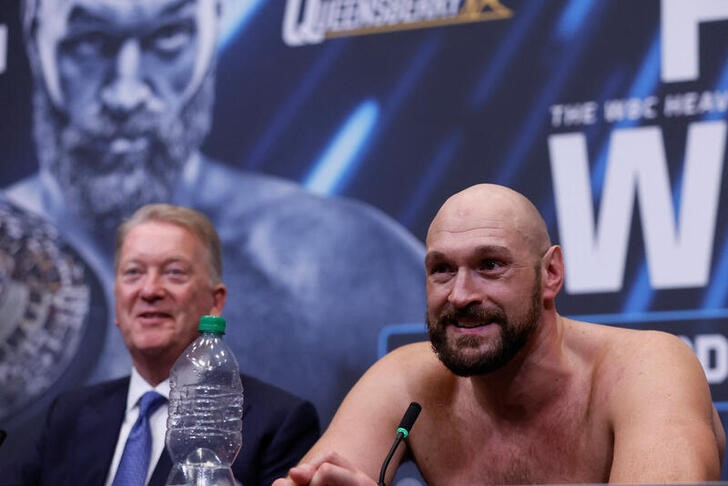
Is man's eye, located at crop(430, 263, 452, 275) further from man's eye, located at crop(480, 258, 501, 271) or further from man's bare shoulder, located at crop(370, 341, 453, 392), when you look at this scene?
man's bare shoulder, located at crop(370, 341, 453, 392)

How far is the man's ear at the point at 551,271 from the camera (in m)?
2.20

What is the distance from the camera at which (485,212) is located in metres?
2.13

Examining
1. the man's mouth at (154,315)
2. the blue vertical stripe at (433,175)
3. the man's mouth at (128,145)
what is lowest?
the man's mouth at (154,315)

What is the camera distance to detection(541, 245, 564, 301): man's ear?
2203 mm

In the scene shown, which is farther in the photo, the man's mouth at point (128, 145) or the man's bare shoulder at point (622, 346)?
the man's mouth at point (128, 145)

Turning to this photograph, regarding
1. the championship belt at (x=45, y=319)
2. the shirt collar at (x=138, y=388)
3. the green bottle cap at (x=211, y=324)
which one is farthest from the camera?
the championship belt at (x=45, y=319)

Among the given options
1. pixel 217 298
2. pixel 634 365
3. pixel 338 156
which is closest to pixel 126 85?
pixel 338 156

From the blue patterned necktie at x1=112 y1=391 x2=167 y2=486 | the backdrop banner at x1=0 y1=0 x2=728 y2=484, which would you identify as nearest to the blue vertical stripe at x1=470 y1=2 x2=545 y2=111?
the backdrop banner at x1=0 y1=0 x2=728 y2=484

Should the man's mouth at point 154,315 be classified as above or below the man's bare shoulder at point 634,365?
above

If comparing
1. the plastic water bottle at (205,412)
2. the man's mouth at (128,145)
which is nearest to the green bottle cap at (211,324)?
the plastic water bottle at (205,412)

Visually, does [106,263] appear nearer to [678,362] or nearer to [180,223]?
[180,223]

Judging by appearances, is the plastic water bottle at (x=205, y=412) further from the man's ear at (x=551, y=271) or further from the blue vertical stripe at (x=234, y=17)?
the blue vertical stripe at (x=234, y=17)

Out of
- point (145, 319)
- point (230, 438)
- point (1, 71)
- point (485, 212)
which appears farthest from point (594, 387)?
point (1, 71)

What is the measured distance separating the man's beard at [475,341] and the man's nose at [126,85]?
185 cm
